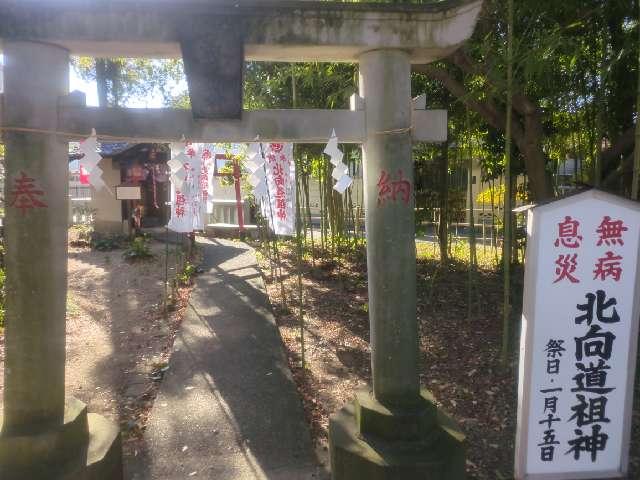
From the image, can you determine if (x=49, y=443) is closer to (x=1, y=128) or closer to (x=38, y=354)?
(x=38, y=354)

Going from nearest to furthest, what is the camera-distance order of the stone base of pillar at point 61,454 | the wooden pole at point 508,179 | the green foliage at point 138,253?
the stone base of pillar at point 61,454 < the wooden pole at point 508,179 < the green foliage at point 138,253

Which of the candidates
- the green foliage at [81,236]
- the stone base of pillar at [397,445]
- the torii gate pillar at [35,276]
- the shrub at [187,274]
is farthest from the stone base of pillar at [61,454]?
the green foliage at [81,236]

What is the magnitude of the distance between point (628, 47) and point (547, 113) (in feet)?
7.69

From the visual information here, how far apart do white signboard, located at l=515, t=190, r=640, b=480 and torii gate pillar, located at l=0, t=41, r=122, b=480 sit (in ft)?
8.84

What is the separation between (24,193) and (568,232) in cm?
316

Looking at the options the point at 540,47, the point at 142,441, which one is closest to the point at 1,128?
the point at 142,441

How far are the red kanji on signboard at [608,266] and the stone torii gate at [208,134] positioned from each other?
1.09 meters

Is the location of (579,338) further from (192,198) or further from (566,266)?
(192,198)

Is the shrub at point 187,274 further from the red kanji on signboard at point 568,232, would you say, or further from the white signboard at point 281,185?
the red kanji on signboard at point 568,232

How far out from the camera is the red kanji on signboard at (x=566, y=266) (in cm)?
296

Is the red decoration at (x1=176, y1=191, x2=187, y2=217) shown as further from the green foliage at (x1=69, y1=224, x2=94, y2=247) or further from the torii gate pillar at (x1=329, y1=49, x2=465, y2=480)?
the green foliage at (x1=69, y1=224, x2=94, y2=247)

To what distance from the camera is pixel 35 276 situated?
2.92 metres

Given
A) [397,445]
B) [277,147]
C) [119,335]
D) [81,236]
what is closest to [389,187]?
[397,445]

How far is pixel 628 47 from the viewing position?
13.2 feet
